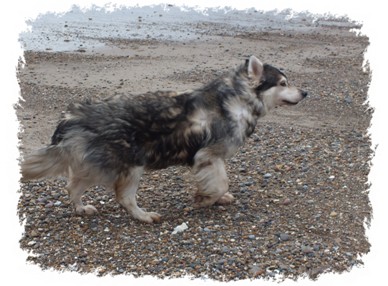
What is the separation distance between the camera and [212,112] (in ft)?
20.5

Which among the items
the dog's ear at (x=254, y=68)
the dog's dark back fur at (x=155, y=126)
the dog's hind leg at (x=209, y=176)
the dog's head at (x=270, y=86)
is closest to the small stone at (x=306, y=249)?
the dog's hind leg at (x=209, y=176)

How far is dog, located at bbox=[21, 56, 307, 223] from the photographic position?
18.7 feet

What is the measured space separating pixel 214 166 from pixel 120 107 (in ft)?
4.07

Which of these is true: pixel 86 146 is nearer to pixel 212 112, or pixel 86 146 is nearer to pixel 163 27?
pixel 212 112

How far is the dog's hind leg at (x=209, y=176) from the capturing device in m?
6.20

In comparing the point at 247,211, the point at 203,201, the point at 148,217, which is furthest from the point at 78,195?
the point at 247,211

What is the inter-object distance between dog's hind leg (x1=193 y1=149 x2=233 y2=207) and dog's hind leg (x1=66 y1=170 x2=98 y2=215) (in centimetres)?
122

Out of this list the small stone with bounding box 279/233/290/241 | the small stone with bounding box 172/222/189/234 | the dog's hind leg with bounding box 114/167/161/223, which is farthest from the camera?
the dog's hind leg with bounding box 114/167/161/223

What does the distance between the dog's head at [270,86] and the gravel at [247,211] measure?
1087 millimetres

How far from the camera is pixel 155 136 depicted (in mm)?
5953

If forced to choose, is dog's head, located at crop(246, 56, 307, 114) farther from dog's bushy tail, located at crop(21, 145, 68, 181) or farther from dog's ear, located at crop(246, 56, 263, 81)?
dog's bushy tail, located at crop(21, 145, 68, 181)

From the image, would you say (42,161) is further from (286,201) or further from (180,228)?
(286,201)

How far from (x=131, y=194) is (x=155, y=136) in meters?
0.67

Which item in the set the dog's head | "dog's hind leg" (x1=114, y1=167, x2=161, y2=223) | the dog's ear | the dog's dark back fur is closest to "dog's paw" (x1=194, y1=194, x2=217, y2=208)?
the dog's dark back fur
